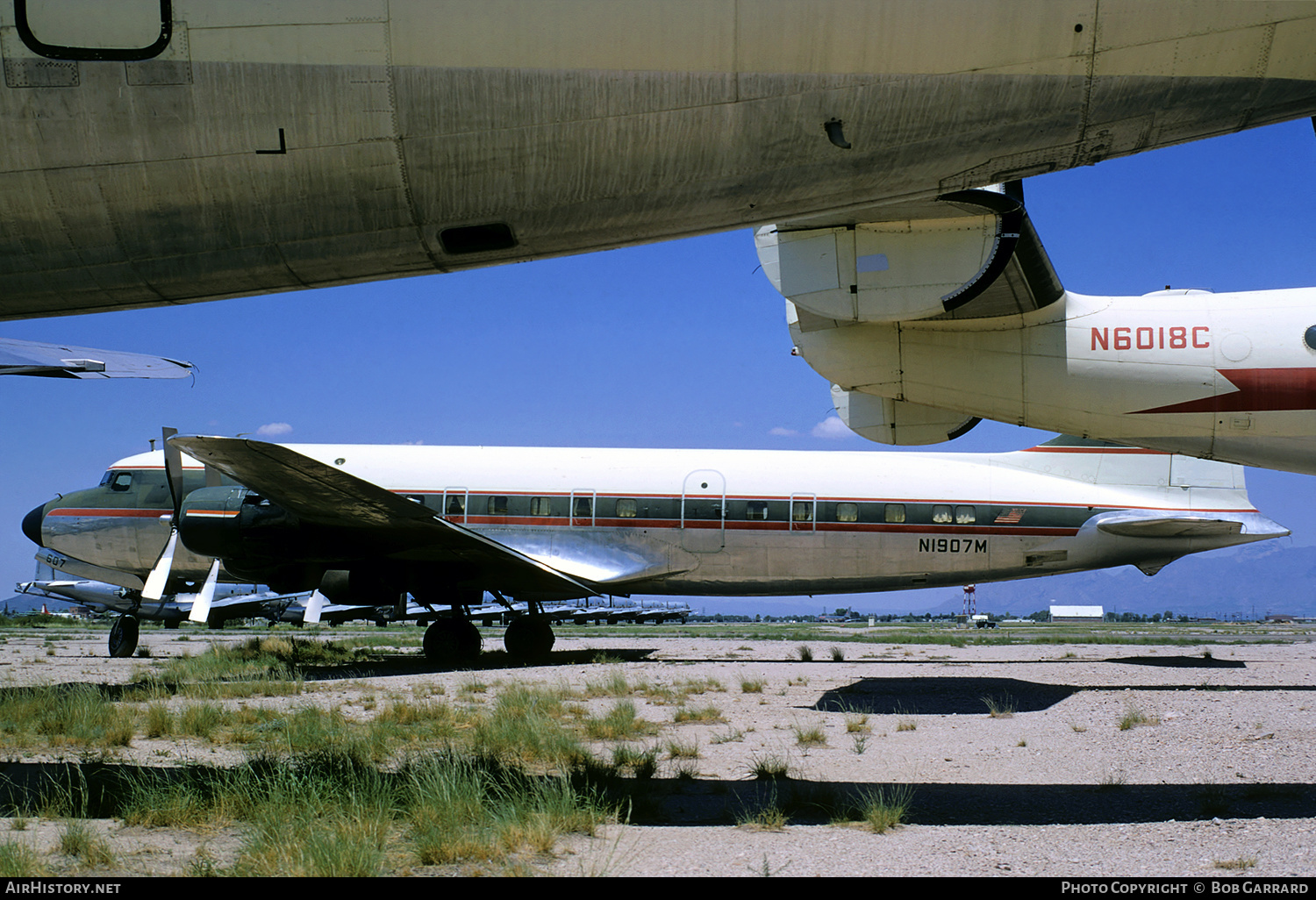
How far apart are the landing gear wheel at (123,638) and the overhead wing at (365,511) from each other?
6.96 m

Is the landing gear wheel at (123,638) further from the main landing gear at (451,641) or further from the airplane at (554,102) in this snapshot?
the airplane at (554,102)

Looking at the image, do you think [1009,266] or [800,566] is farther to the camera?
[800,566]

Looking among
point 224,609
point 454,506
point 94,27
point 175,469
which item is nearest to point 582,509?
point 454,506

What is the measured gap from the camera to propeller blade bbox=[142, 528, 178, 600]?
17.7 metres

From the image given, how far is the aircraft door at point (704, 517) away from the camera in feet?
60.6

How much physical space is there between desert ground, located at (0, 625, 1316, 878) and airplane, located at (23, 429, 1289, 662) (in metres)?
1.95

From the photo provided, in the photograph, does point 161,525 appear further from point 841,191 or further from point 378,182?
point 841,191

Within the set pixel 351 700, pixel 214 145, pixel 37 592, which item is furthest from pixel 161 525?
pixel 37 592

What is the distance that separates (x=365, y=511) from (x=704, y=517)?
714 centimetres

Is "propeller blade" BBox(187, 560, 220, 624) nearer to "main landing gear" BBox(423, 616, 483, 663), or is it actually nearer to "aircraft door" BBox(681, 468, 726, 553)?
"main landing gear" BBox(423, 616, 483, 663)

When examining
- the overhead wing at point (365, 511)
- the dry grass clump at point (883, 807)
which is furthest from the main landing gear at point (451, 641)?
the dry grass clump at point (883, 807)

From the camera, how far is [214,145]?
15.4 feet

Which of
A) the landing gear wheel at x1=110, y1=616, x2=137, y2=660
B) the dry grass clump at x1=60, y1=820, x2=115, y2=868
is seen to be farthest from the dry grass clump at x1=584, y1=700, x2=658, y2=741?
the landing gear wheel at x1=110, y1=616, x2=137, y2=660
